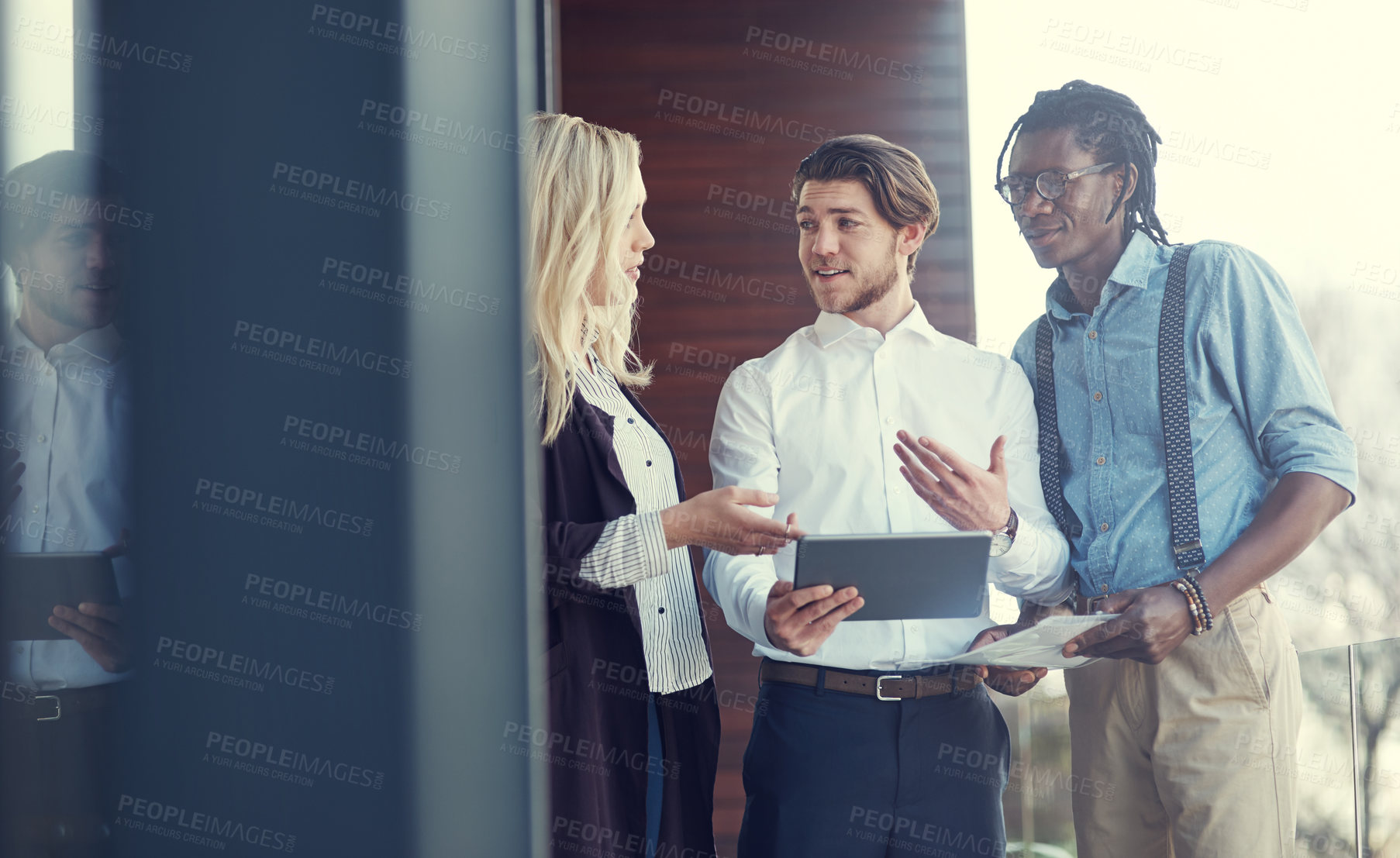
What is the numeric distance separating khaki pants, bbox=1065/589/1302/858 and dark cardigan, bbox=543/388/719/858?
920 mm

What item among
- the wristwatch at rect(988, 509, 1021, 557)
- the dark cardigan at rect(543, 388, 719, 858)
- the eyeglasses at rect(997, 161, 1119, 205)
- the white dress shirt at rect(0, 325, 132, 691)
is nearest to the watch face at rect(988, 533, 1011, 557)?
the wristwatch at rect(988, 509, 1021, 557)

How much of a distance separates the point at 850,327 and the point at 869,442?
0.28 meters

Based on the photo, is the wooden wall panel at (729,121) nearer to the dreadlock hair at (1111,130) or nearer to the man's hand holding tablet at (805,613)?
the dreadlock hair at (1111,130)

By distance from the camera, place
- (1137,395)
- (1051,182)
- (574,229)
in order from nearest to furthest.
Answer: (574,229) → (1137,395) → (1051,182)

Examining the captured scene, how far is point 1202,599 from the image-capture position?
2.06 metres

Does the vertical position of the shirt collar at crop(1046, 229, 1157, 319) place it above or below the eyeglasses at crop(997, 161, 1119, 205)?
below

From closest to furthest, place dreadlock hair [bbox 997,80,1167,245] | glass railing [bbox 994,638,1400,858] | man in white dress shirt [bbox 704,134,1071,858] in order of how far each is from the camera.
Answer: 1. man in white dress shirt [bbox 704,134,1071,858]
2. dreadlock hair [bbox 997,80,1167,245]
3. glass railing [bbox 994,638,1400,858]

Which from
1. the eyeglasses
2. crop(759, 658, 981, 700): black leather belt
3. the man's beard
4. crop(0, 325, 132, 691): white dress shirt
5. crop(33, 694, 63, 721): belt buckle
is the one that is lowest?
crop(759, 658, 981, 700): black leather belt

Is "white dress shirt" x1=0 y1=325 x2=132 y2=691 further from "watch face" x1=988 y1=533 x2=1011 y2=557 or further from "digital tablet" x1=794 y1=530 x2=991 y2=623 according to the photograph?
"watch face" x1=988 y1=533 x2=1011 y2=557

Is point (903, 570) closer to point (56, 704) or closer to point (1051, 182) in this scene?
point (1051, 182)

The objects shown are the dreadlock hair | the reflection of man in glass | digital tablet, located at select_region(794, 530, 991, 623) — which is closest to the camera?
the reflection of man in glass

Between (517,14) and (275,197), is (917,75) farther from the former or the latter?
(275,197)

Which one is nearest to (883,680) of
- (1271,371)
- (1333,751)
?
(1271,371)

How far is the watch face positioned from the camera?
2041mm
